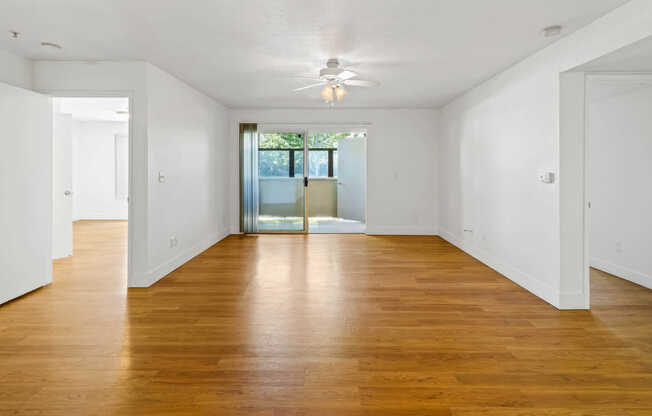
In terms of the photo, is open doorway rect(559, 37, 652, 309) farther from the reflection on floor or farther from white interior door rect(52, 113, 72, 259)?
white interior door rect(52, 113, 72, 259)

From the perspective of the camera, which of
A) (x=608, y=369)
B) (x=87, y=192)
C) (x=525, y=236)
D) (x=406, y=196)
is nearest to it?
(x=608, y=369)

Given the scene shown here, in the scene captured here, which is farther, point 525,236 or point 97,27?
point 525,236

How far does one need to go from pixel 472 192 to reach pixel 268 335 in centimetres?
408

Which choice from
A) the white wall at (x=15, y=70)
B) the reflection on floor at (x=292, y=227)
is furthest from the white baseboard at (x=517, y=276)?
the white wall at (x=15, y=70)

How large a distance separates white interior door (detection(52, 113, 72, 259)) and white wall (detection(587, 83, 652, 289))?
689cm

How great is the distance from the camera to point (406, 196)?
7.77m

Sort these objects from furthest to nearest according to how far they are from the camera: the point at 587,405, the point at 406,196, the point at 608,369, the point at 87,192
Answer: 1. the point at 87,192
2. the point at 406,196
3. the point at 608,369
4. the point at 587,405

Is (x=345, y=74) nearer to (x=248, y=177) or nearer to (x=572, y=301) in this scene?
(x=572, y=301)

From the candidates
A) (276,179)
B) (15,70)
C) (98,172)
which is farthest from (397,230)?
(98,172)

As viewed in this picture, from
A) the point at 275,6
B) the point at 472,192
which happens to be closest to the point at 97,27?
the point at 275,6

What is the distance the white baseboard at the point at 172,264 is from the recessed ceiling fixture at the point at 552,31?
445 cm

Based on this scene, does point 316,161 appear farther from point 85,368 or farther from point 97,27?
point 85,368

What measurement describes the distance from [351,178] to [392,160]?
7.48 ft

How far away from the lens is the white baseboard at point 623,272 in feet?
13.7
